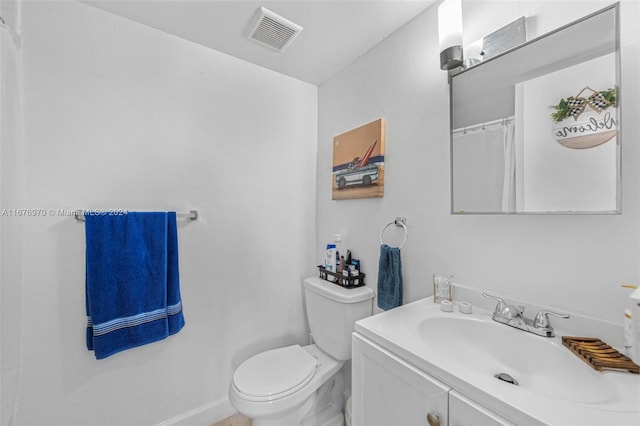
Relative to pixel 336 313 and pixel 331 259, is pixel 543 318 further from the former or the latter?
pixel 331 259

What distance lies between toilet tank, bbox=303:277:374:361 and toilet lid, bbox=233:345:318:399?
0.12 m

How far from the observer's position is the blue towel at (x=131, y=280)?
1.10m

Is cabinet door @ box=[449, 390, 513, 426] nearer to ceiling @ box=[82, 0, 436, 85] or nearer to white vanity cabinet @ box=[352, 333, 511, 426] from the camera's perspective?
white vanity cabinet @ box=[352, 333, 511, 426]

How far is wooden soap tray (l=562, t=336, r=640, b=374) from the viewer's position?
580 millimetres

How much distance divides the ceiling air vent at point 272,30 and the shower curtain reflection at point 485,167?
0.96 m

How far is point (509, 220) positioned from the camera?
0.88m

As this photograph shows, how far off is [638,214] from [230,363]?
1818mm

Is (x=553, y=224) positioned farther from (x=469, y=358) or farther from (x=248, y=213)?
(x=248, y=213)

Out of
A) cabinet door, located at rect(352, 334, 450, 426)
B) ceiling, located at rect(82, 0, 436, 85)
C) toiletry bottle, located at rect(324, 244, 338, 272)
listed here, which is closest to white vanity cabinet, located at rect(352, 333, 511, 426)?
cabinet door, located at rect(352, 334, 450, 426)

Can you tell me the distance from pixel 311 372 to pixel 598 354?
40.4 inches

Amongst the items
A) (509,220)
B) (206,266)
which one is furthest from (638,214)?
(206,266)

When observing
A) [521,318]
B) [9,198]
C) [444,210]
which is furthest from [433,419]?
[9,198]

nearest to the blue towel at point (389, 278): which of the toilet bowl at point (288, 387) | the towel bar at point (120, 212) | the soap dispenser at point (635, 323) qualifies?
the toilet bowl at point (288, 387)

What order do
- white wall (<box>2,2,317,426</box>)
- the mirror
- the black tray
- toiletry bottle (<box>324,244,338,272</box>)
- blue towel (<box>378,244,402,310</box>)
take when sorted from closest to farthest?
1. the mirror
2. white wall (<box>2,2,317,426</box>)
3. blue towel (<box>378,244,402,310</box>)
4. the black tray
5. toiletry bottle (<box>324,244,338,272</box>)
